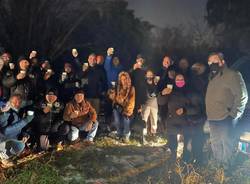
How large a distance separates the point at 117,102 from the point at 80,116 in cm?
89

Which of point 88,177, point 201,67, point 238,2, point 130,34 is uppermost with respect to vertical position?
point 238,2

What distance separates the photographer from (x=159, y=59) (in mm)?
17859

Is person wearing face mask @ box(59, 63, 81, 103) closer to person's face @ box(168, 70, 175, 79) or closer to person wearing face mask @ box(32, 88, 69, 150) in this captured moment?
person wearing face mask @ box(32, 88, 69, 150)

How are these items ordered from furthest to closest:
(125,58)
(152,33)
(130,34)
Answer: (152,33) < (130,34) < (125,58)

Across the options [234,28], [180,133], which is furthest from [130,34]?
[180,133]

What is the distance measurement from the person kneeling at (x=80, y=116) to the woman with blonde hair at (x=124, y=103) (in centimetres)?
56

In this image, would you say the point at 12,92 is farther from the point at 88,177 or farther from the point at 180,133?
the point at 180,133

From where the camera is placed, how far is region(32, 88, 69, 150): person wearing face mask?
25.1ft

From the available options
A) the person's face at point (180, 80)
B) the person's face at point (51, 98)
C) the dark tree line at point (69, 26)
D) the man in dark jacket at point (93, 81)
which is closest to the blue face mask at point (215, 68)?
the person's face at point (180, 80)

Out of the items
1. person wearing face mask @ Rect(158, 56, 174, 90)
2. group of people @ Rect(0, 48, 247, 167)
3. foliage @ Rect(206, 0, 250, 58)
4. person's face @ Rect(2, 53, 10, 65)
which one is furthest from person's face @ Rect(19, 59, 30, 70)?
foliage @ Rect(206, 0, 250, 58)

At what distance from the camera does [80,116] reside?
828cm

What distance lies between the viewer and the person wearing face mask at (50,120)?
765cm

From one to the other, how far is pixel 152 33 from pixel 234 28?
14.1 ft

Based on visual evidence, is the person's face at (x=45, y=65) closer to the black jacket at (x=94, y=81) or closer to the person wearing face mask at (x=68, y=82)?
the person wearing face mask at (x=68, y=82)
